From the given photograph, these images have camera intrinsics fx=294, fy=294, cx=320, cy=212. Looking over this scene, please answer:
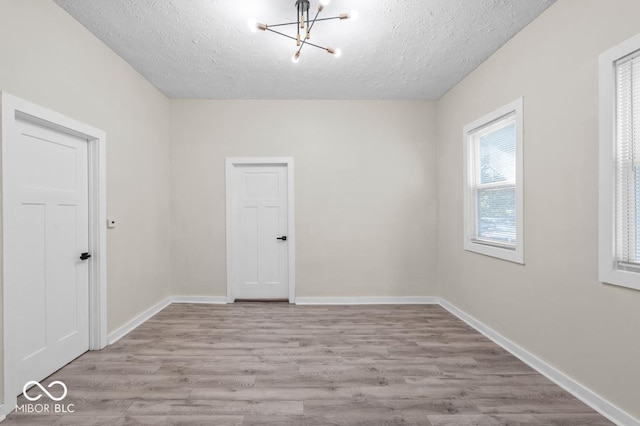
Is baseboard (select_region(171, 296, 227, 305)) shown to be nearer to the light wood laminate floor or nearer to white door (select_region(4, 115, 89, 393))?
the light wood laminate floor

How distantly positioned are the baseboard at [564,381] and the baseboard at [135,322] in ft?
12.3

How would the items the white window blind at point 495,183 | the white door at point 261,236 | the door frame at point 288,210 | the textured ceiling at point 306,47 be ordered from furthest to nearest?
the white door at point 261,236, the door frame at point 288,210, the white window blind at point 495,183, the textured ceiling at point 306,47

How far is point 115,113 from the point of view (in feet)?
9.77

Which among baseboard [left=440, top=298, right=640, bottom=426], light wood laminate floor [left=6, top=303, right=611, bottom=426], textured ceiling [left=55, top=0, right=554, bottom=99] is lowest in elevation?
light wood laminate floor [left=6, top=303, right=611, bottom=426]

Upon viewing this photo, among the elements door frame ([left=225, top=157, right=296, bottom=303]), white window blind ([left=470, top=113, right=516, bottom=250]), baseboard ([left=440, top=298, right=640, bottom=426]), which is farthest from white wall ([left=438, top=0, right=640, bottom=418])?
door frame ([left=225, top=157, right=296, bottom=303])

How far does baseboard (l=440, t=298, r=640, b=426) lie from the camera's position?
5.81 ft

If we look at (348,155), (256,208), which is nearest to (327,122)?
(348,155)

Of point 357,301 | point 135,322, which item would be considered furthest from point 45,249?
point 357,301

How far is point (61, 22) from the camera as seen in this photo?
2285mm

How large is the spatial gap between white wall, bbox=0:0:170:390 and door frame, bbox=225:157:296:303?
2.73 ft

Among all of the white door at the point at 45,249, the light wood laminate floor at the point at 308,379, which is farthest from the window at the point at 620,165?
the white door at the point at 45,249

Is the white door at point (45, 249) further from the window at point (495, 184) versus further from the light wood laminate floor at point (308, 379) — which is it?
the window at point (495, 184)

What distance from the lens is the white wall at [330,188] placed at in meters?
4.13

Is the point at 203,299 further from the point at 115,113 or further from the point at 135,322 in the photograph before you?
the point at 115,113
